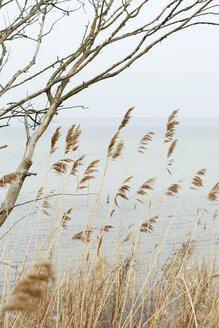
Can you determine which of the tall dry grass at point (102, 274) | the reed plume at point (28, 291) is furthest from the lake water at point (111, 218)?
the reed plume at point (28, 291)

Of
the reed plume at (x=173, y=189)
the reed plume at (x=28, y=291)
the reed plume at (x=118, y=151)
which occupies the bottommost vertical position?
the reed plume at (x=173, y=189)

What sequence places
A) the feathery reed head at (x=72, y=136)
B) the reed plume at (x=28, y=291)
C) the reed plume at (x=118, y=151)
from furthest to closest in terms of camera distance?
the reed plume at (x=118, y=151)
the feathery reed head at (x=72, y=136)
the reed plume at (x=28, y=291)

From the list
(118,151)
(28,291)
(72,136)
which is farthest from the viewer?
(118,151)

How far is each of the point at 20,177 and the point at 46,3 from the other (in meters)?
1.21

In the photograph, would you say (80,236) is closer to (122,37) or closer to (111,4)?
(122,37)

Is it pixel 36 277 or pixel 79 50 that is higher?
pixel 79 50

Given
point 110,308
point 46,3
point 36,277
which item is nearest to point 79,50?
point 46,3

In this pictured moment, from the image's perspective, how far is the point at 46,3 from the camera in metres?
3.19

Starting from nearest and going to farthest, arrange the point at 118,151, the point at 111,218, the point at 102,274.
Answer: the point at 102,274
the point at 118,151
the point at 111,218

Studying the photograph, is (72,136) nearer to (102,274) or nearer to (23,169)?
(23,169)

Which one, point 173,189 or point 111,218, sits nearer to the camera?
point 173,189

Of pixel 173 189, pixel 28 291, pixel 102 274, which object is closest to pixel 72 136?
pixel 173 189

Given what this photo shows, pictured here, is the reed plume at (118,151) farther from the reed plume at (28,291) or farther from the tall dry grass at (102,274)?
the reed plume at (28,291)

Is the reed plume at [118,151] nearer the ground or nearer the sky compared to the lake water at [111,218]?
nearer the sky
